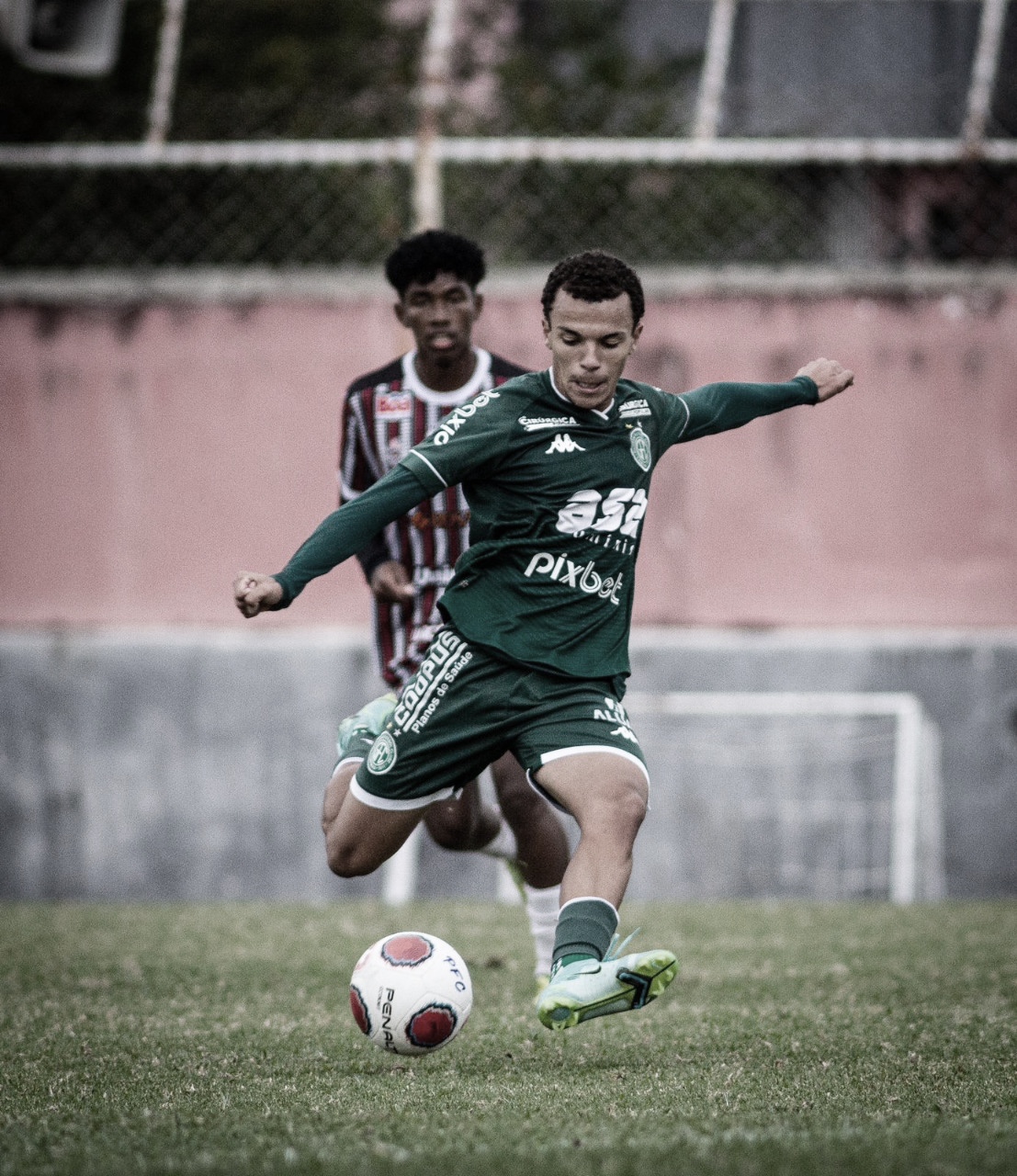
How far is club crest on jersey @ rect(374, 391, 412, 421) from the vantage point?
5934 mm

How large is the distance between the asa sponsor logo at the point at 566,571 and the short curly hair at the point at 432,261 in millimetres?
1733

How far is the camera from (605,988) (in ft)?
12.6

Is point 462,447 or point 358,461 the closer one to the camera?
point 462,447

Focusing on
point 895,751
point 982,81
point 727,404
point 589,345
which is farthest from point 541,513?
point 982,81

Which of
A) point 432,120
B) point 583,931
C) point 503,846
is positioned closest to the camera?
point 583,931

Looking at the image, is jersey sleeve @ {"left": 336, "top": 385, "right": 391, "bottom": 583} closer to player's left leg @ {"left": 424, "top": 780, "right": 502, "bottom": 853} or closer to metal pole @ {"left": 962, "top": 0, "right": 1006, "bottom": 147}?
player's left leg @ {"left": 424, "top": 780, "right": 502, "bottom": 853}

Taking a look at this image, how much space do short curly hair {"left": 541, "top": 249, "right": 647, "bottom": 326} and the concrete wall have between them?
5.60 metres

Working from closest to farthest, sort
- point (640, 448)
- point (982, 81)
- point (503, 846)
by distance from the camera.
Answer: point (640, 448) → point (503, 846) → point (982, 81)

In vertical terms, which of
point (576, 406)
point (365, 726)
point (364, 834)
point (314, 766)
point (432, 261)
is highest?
point (432, 261)

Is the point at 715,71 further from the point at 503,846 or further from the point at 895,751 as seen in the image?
the point at 503,846

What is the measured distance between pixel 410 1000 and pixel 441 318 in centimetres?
256

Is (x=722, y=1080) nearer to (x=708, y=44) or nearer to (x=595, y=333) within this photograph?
(x=595, y=333)

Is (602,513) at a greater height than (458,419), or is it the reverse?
(458,419)

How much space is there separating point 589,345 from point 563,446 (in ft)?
0.91
